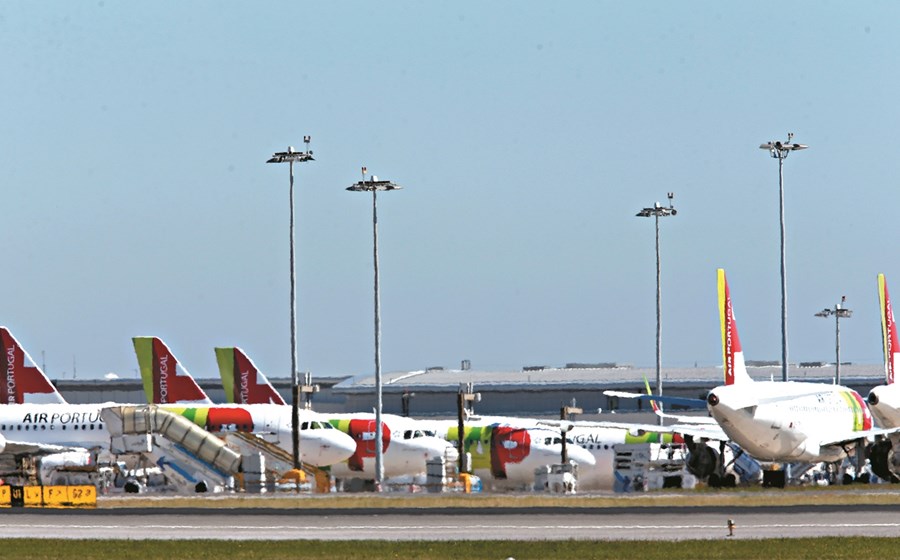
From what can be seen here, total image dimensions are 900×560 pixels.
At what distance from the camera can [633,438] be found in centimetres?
8394

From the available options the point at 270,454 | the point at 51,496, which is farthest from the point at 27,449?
the point at 51,496

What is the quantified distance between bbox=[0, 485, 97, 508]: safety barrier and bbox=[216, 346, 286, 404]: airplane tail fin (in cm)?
4654

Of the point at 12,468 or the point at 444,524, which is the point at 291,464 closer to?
the point at 12,468

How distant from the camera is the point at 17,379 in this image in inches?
3964

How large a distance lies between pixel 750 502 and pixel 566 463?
2363 centimetres

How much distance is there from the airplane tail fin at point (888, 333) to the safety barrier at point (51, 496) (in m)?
38.0

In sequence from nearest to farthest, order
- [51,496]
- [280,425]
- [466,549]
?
[466,549]
[51,496]
[280,425]

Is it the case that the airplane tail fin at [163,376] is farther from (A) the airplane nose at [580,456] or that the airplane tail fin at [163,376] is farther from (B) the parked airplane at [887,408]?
(B) the parked airplane at [887,408]

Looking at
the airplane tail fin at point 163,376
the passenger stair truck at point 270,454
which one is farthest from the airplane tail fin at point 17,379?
the passenger stair truck at point 270,454

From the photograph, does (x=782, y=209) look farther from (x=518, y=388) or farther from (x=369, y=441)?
(x=518, y=388)

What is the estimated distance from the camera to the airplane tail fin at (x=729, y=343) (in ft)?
218

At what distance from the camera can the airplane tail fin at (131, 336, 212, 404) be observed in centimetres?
10381

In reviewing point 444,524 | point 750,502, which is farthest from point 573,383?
point 444,524

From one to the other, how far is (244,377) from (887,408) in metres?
48.1
